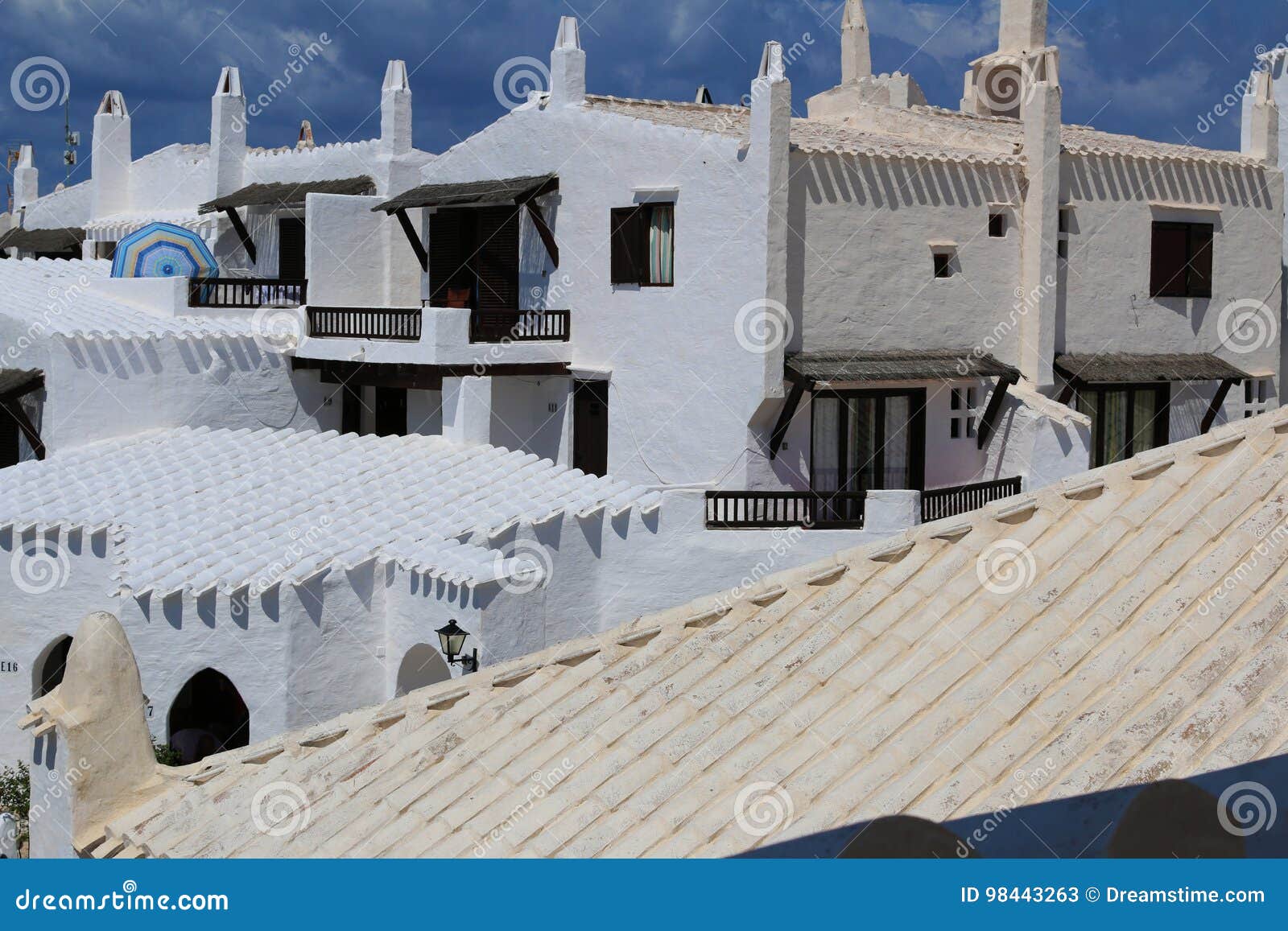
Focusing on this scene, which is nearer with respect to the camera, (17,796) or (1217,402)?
(17,796)

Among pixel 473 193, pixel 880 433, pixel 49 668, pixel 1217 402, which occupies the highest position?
pixel 473 193

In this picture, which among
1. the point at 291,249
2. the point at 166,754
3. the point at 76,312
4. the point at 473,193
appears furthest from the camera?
the point at 291,249

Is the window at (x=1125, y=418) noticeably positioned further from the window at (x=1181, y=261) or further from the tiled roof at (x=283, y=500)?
the tiled roof at (x=283, y=500)

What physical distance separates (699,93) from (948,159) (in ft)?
30.5

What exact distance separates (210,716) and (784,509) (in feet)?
27.7

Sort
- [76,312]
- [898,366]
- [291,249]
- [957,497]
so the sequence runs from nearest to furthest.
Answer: [957,497] → [898,366] → [76,312] → [291,249]

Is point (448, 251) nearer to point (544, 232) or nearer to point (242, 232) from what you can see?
point (544, 232)

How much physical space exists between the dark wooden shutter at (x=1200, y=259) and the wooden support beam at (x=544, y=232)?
12021 millimetres

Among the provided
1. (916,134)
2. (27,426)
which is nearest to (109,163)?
(27,426)

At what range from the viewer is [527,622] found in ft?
61.0

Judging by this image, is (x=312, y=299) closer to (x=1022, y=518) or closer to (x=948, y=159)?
(x=948, y=159)

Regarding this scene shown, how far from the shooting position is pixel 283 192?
3053cm

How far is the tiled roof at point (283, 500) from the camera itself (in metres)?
18.5

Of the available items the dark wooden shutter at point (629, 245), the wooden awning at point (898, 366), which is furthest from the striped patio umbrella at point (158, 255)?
the wooden awning at point (898, 366)
